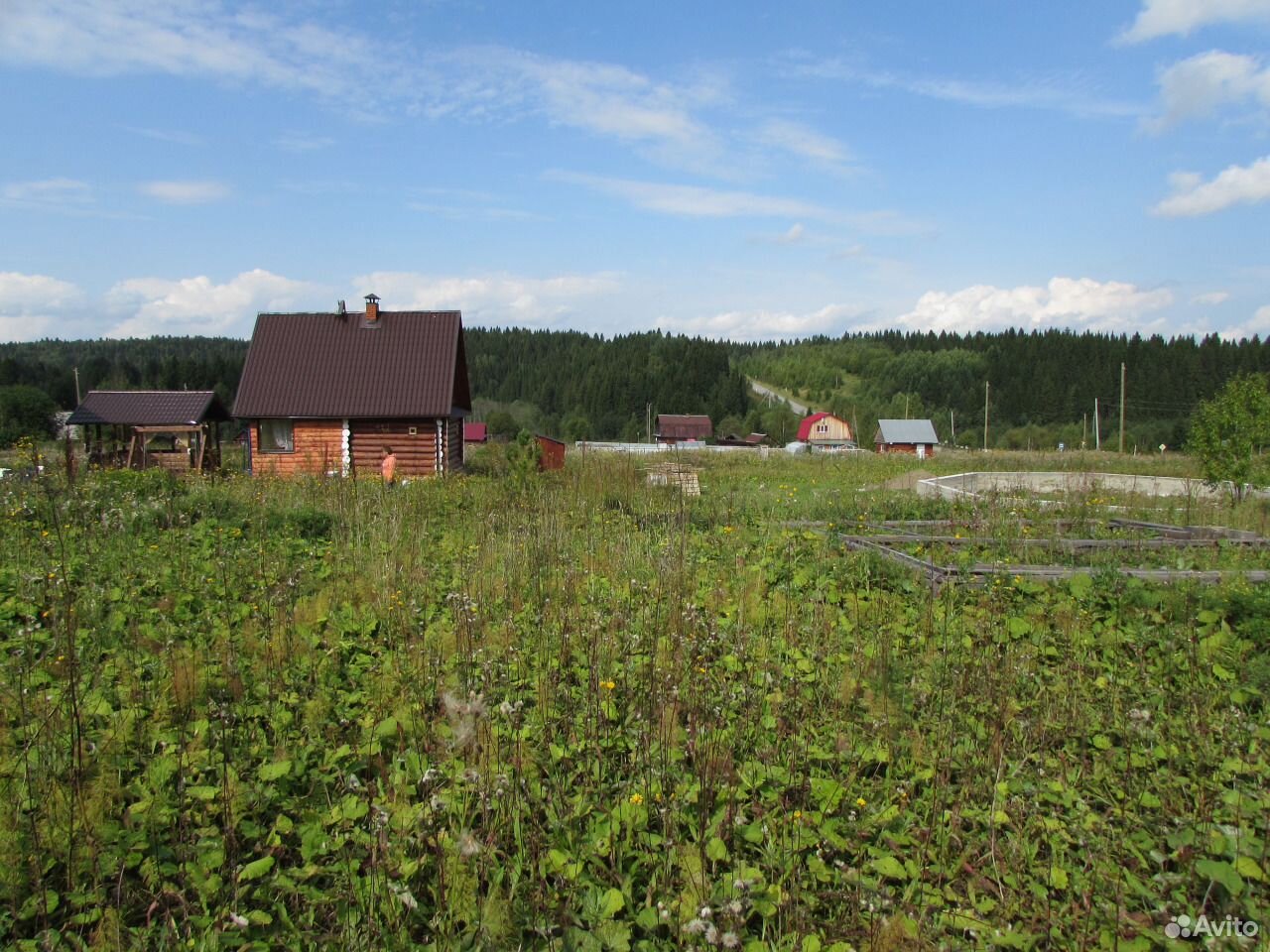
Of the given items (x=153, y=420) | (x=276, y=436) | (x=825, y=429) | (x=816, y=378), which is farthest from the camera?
(x=816, y=378)

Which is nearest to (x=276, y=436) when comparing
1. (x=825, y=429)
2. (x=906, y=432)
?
(x=906, y=432)

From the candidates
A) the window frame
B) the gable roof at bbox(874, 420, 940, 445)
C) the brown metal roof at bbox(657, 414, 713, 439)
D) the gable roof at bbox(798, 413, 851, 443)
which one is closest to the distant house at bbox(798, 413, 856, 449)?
the gable roof at bbox(798, 413, 851, 443)

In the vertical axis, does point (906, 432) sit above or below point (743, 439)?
above

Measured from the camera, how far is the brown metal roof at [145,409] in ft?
81.5

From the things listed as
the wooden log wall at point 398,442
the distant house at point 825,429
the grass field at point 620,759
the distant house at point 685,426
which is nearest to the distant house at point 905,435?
the distant house at point 825,429

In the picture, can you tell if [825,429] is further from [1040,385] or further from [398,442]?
[398,442]

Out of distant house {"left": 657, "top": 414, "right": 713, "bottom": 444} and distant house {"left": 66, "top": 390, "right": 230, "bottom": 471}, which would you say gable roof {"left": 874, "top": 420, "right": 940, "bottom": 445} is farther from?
distant house {"left": 66, "top": 390, "right": 230, "bottom": 471}

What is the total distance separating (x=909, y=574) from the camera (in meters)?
6.46

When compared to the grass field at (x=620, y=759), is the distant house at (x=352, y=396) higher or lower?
higher

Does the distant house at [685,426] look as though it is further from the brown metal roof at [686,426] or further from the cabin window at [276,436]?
the cabin window at [276,436]

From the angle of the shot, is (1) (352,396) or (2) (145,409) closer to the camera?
(1) (352,396)

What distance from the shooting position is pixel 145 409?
2531cm

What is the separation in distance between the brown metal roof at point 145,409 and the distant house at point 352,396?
466cm

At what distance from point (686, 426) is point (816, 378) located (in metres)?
53.8
